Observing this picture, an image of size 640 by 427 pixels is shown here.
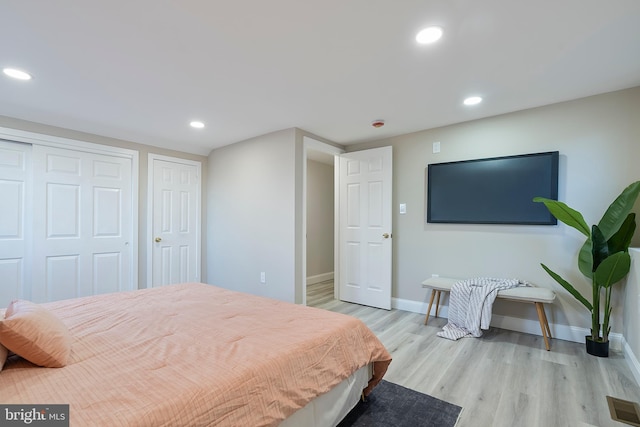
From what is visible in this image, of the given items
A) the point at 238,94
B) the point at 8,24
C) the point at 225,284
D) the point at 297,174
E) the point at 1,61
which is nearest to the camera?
the point at 8,24

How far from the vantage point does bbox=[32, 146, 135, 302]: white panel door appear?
3.14 metres

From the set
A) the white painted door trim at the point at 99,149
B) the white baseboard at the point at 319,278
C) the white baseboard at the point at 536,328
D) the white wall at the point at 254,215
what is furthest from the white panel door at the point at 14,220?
the white baseboard at the point at 536,328

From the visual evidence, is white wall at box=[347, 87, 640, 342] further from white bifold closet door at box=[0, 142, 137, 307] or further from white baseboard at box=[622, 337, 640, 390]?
white bifold closet door at box=[0, 142, 137, 307]

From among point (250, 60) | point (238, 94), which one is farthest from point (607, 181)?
point (238, 94)

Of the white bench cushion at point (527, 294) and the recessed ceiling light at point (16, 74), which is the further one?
the white bench cushion at point (527, 294)

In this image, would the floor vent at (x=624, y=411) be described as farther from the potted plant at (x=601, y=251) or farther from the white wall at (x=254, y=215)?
the white wall at (x=254, y=215)

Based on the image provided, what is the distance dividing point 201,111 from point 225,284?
2.48 metres

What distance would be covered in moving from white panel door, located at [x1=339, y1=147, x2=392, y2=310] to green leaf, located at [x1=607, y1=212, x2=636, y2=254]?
2031mm

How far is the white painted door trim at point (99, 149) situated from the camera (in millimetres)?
2998

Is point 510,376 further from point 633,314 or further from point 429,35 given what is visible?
point 429,35

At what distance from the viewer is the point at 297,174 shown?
348cm

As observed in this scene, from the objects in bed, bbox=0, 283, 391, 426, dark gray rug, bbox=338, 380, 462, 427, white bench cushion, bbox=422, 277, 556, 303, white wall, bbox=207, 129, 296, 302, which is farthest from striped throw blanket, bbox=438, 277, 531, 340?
white wall, bbox=207, 129, 296, 302

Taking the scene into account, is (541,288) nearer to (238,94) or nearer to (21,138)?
(238,94)

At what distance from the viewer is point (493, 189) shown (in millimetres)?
3098
